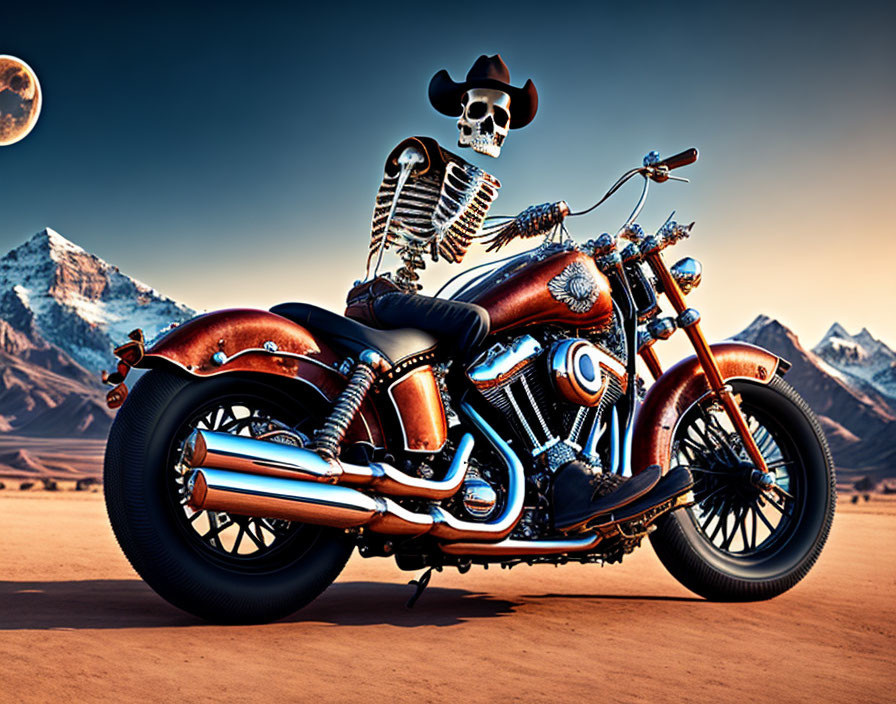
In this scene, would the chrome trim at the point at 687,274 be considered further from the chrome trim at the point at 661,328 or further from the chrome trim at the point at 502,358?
the chrome trim at the point at 502,358

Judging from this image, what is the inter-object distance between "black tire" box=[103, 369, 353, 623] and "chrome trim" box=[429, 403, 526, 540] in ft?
2.02

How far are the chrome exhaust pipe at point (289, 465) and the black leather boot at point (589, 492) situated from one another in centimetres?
73

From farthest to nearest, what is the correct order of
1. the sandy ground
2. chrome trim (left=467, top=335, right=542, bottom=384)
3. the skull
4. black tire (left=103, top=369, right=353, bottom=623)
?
the skull → chrome trim (left=467, top=335, right=542, bottom=384) → black tire (left=103, top=369, right=353, bottom=623) → the sandy ground

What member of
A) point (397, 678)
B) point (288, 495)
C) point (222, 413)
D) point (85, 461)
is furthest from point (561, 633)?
point (85, 461)

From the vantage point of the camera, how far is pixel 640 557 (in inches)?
346

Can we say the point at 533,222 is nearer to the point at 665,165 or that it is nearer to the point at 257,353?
the point at 665,165

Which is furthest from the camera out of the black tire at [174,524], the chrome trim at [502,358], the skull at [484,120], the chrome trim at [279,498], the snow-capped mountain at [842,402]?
the snow-capped mountain at [842,402]

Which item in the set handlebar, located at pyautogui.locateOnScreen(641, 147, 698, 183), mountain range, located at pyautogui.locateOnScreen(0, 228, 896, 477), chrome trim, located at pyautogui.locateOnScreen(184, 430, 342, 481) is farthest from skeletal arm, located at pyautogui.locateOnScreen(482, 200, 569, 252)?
mountain range, located at pyautogui.locateOnScreen(0, 228, 896, 477)

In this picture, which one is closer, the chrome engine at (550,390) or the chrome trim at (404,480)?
the chrome trim at (404,480)

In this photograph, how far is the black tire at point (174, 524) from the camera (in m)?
3.55

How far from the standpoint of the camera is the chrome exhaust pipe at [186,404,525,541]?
11.0 ft

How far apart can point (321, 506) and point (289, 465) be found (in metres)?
0.21

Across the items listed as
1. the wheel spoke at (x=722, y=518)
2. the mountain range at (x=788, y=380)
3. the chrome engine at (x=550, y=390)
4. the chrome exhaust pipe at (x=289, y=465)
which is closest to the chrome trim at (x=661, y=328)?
the chrome engine at (x=550, y=390)

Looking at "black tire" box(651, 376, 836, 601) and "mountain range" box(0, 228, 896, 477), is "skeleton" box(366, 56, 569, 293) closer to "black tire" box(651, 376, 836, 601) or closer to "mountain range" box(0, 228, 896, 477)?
"black tire" box(651, 376, 836, 601)
